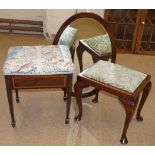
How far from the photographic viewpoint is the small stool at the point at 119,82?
1.59 m

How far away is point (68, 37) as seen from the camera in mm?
2023

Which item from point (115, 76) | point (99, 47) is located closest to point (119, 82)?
point (115, 76)

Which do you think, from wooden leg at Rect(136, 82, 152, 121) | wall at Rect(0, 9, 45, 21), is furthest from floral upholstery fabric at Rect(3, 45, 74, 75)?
wall at Rect(0, 9, 45, 21)

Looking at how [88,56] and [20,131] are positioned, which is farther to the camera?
[88,56]

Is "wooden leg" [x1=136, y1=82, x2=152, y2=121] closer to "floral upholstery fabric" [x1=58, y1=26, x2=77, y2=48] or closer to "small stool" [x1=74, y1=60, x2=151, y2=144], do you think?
"small stool" [x1=74, y1=60, x2=151, y2=144]

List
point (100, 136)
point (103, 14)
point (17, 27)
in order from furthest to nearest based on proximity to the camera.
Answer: point (17, 27) < point (103, 14) < point (100, 136)

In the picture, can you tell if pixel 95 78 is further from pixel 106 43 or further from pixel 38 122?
pixel 38 122

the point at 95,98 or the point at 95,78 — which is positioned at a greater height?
the point at 95,78

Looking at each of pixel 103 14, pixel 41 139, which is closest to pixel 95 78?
pixel 41 139

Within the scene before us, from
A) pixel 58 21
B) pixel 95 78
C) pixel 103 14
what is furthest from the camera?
pixel 58 21

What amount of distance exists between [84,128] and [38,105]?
47 cm

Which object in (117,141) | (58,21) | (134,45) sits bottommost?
→ (117,141)

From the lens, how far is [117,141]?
179 centimetres

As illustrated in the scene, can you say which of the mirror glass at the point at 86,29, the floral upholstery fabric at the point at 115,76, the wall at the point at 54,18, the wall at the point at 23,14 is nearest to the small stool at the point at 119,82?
the floral upholstery fabric at the point at 115,76
